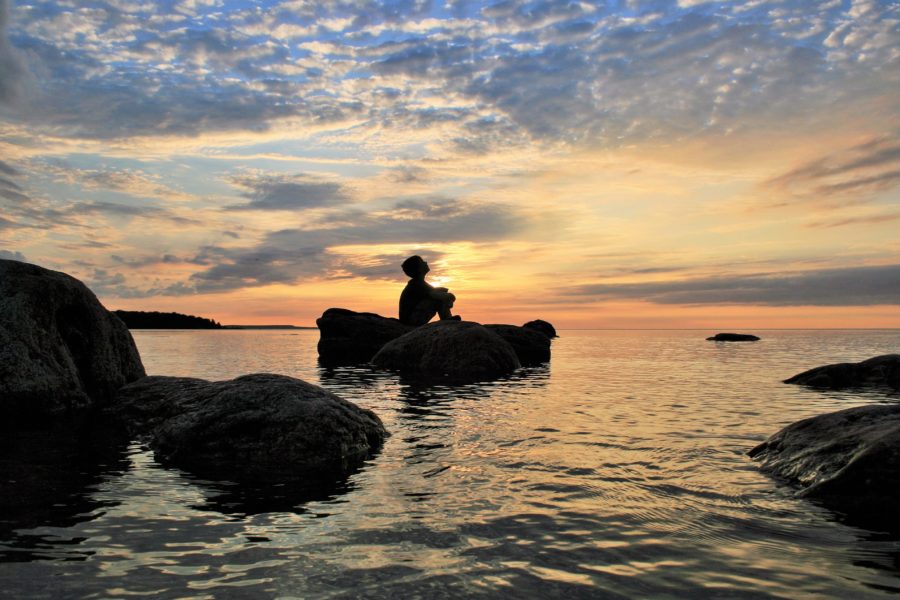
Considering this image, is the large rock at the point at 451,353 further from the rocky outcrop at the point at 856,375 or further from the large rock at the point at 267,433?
the large rock at the point at 267,433

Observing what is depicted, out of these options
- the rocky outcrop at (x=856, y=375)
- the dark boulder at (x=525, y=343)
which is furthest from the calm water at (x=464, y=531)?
the dark boulder at (x=525, y=343)

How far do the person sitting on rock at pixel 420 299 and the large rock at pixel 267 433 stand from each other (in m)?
24.4

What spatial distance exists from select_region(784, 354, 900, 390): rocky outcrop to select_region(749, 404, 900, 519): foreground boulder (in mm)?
12188

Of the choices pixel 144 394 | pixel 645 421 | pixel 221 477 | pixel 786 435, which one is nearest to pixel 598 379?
pixel 645 421

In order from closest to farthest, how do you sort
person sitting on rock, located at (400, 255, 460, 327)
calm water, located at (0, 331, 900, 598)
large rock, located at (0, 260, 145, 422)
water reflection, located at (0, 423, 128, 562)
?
calm water, located at (0, 331, 900, 598) → water reflection, located at (0, 423, 128, 562) → large rock, located at (0, 260, 145, 422) → person sitting on rock, located at (400, 255, 460, 327)

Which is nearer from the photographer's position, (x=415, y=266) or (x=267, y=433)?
(x=267, y=433)

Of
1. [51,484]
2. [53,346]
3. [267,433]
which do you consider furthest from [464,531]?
[53,346]

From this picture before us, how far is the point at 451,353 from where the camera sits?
22.0 metres

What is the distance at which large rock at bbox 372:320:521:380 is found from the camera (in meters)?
21.6

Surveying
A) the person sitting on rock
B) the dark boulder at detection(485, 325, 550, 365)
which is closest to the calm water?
the dark boulder at detection(485, 325, 550, 365)

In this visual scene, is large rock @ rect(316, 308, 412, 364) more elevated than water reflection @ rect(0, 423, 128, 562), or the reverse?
large rock @ rect(316, 308, 412, 364)

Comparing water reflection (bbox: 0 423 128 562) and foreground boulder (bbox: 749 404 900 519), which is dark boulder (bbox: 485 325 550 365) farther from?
water reflection (bbox: 0 423 128 562)

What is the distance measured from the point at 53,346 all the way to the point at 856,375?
21.6 m

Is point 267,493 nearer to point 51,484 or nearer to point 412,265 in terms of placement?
point 51,484
